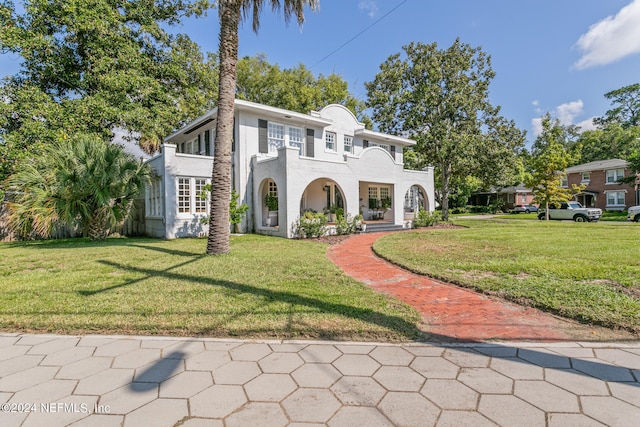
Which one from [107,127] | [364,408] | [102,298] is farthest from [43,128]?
[364,408]

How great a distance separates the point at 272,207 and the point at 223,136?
21.3 feet

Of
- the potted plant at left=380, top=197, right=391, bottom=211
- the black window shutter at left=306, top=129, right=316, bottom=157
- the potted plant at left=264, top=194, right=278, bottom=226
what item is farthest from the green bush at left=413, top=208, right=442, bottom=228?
the potted plant at left=264, top=194, right=278, bottom=226

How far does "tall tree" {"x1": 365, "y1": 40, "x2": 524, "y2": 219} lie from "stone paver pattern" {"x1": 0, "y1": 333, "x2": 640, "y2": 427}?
20501 millimetres

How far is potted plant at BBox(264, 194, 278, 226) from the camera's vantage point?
48.1ft

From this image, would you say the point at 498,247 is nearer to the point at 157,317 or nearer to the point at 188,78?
the point at 157,317

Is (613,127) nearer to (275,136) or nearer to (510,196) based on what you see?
(510,196)

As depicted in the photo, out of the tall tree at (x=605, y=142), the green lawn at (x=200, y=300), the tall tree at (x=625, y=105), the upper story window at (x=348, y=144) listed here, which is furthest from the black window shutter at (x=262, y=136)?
the tall tree at (x=625, y=105)

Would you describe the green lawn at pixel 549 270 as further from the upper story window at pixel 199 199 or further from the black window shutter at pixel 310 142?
the upper story window at pixel 199 199

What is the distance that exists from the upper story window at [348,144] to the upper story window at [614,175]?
103 feet

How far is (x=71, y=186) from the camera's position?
11.4 metres

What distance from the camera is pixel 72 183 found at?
1140 cm

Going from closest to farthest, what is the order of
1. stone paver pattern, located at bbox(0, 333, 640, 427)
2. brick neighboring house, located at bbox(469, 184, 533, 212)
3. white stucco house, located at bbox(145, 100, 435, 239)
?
stone paver pattern, located at bbox(0, 333, 640, 427) → white stucco house, located at bbox(145, 100, 435, 239) → brick neighboring house, located at bbox(469, 184, 533, 212)

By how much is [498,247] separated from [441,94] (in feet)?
51.7

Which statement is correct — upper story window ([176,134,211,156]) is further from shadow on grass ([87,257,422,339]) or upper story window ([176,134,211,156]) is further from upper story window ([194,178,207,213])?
shadow on grass ([87,257,422,339])
